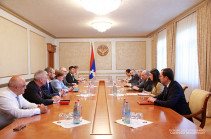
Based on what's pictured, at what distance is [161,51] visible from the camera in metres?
7.77

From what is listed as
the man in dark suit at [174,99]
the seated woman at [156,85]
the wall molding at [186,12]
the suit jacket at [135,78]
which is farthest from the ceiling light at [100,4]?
the suit jacket at [135,78]

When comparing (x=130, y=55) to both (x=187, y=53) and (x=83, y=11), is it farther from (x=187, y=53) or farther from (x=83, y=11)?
(x=83, y=11)

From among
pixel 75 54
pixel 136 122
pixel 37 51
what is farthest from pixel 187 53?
pixel 75 54

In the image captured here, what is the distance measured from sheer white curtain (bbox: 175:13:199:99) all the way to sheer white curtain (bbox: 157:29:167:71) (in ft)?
3.85

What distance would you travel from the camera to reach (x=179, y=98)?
258 centimetres

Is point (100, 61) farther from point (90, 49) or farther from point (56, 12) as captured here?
point (56, 12)

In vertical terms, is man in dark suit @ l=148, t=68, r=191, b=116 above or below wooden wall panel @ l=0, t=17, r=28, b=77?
below

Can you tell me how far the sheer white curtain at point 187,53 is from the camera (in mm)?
5148

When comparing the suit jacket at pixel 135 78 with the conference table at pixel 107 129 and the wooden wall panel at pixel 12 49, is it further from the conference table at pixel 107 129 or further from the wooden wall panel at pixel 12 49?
the conference table at pixel 107 129

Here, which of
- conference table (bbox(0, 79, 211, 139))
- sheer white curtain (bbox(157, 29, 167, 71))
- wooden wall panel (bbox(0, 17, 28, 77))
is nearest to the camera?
conference table (bbox(0, 79, 211, 139))

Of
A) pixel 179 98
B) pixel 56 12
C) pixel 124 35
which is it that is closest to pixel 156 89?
pixel 179 98

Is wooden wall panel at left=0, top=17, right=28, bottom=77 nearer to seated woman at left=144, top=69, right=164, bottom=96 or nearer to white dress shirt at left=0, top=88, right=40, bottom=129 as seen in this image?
white dress shirt at left=0, top=88, right=40, bottom=129

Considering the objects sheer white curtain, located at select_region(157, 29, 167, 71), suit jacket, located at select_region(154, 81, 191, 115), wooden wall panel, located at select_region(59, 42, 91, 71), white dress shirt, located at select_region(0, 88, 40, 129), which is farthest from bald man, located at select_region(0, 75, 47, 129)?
wooden wall panel, located at select_region(59, 42, 91, 71)

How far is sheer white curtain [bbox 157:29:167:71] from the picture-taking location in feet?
24.2
